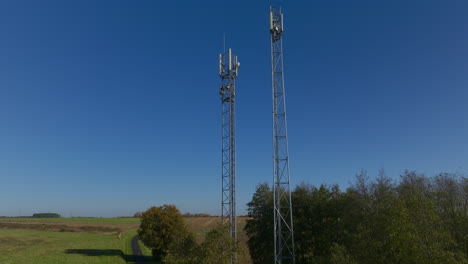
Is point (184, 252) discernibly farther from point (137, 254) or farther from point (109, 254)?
point (137, 254)

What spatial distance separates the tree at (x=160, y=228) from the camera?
51144mm

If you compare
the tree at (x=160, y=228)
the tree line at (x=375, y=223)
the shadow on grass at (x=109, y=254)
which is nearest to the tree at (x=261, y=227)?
the tree line at (x=375, y=223)

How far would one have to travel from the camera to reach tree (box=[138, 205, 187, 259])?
2014 inches

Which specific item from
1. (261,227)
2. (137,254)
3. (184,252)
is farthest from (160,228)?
(184,252)

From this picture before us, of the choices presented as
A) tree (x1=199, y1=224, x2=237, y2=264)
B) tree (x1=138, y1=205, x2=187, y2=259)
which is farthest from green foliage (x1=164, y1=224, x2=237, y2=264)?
tree (x1=138, y1=205, x2=187, y2=259)

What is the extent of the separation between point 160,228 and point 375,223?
43.3 meters

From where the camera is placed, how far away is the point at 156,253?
53.2m

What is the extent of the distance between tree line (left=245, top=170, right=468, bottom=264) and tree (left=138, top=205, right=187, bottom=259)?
639 inches

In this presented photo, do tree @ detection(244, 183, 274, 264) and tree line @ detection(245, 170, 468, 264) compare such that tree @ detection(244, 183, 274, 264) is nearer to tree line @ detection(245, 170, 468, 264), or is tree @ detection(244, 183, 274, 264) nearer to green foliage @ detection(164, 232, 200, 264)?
tree line @ detection(245, 170, 468, 264)

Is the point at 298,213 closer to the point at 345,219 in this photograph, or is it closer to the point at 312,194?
the point at 312,194

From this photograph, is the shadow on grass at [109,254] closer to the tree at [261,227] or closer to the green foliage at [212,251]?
the tree at [261,227]

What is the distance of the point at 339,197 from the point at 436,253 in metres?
23.1

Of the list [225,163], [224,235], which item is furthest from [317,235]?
[224,235]

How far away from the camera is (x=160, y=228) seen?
172 feet
